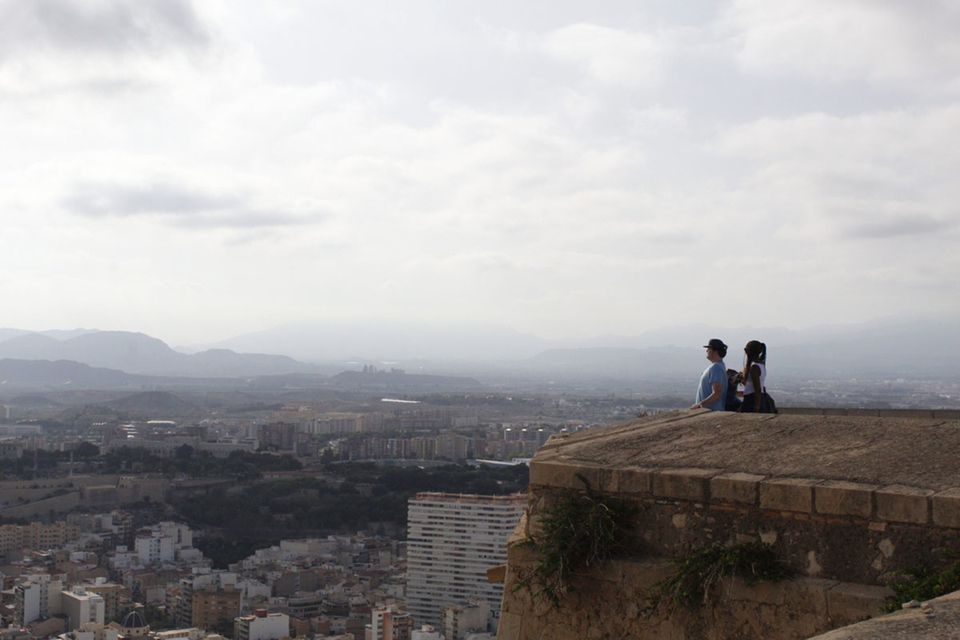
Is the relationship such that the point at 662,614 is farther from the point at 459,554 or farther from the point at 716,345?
the point at 459,554

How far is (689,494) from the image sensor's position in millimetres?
2879

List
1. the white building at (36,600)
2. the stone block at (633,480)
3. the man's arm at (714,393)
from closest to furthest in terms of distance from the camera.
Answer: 1. the stone block at (633,480)
2. the man's arm at (714,393)
3. the white building at (36,600)

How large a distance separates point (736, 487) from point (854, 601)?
1.38 ft

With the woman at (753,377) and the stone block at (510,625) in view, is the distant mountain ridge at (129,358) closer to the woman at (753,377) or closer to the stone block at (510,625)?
the woman at (753,377)

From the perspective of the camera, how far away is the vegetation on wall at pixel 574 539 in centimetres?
299

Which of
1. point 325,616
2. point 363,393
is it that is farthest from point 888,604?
point 363,393

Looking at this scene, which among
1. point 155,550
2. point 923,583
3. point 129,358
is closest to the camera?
point 923,583

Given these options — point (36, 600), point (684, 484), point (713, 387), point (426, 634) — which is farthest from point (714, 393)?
point (36, 600)

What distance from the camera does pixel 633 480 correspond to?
3.00 m

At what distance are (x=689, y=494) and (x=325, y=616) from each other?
960 inches

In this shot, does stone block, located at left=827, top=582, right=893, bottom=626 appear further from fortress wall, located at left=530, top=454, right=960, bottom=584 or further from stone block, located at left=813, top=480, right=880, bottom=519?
stone block, located at left=813, top=480, right=880, bottom=519

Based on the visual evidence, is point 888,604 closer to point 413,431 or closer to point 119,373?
point 413,431

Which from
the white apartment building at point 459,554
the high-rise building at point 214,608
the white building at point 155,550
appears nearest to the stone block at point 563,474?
the white apartment building at point 459,554

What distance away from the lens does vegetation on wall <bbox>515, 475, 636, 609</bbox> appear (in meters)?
2.99
